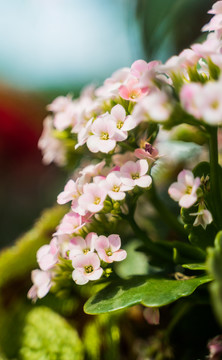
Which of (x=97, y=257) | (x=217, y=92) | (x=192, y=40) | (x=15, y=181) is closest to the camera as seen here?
(x=217, y=92)

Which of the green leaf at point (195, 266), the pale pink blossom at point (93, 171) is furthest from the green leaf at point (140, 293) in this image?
the pale pink blossom at point (93, 171)

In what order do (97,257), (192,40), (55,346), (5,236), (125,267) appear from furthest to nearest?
(5,236) < (192,40) < (125,267) < (55,346) < (97,257)

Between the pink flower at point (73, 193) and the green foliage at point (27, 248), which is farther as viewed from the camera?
the green foliage at point (27, 248)

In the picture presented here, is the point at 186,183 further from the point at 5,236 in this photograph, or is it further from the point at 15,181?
the point at 15,181

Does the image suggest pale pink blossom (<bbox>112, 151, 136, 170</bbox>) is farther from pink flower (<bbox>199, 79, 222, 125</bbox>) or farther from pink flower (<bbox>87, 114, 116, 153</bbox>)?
pink flower (<bbox>199, 79, 222, 125</bbox>)

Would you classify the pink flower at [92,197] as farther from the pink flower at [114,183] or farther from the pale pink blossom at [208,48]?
the pale pink blossom at [208,48]

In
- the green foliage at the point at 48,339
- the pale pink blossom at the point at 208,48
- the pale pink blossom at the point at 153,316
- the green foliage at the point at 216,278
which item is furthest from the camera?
the green foliage at the point at 48,339

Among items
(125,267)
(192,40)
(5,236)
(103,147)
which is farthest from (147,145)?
(5,236)

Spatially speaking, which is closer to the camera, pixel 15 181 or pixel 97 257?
pixel 97 257
